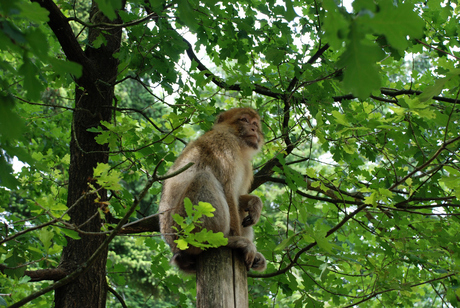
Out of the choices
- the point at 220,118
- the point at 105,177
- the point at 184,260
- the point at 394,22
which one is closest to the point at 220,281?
the point at 184,260

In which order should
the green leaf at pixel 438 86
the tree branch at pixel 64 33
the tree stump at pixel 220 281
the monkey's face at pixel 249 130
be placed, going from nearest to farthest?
1. the green leaf at pixel 438 86
2. the tree stump at pixel 220 281
3. the tree branch at pixel 64 33
4. the monkey's face at pixel 249 130

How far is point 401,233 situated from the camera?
4.48m

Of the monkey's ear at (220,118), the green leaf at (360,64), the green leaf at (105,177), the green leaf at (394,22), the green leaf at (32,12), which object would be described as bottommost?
the green leaf at (360,64)

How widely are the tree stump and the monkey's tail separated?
60 cm

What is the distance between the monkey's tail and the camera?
150 inches

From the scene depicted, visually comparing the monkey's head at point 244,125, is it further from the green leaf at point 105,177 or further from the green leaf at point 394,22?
the green leaf at point 394,22

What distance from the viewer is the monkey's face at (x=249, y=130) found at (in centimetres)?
536

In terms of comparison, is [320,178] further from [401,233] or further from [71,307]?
[71,307]

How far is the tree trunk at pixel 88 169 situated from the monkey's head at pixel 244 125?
5.23 feet

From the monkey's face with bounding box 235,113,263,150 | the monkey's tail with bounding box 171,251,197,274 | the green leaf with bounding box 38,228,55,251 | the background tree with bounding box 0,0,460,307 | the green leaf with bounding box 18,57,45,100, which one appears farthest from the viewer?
the monkey's face with bounding box 235,113,263,150

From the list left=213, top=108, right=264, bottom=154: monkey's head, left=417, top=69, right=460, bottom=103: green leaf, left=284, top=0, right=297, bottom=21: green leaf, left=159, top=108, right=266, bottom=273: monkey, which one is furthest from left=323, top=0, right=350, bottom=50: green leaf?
left=213, top=108, right=264, bottom=154: monkey's head

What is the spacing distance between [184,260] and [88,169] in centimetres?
173

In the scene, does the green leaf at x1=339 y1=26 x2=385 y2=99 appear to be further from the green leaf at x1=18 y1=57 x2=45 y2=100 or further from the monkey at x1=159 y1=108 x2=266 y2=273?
the monkey at x1=159 y1=108 x2=266 y2=273

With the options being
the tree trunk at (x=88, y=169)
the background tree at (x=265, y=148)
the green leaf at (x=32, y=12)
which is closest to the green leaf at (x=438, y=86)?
the background tree at (x=265, y=148)
